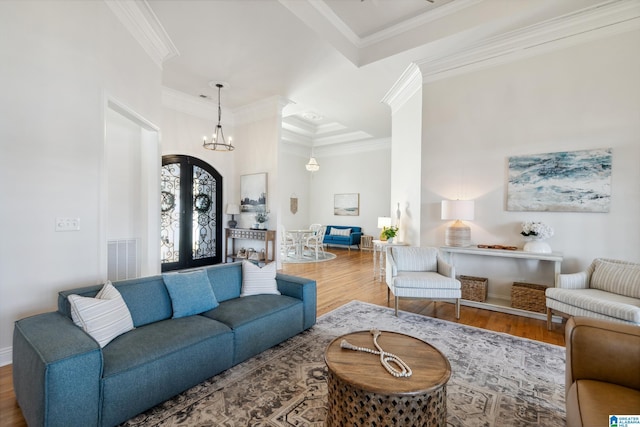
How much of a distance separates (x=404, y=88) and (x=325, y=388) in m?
5.18

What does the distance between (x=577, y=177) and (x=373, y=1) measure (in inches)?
135

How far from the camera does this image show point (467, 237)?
4.12m

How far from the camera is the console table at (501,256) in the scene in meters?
3.45

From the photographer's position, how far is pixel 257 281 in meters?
3.03

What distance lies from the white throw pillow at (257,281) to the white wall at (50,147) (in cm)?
148

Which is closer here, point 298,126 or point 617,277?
point 617,277

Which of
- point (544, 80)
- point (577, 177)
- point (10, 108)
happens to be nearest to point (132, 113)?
point (10, 108)

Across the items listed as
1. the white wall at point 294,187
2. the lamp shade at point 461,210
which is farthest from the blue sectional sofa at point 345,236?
the lamp shade at point 461,210

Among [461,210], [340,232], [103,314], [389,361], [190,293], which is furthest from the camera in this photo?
[340,232]

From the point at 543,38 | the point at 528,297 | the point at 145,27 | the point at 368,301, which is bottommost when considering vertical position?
the point at 368,301

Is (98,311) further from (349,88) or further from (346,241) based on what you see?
(346,241)

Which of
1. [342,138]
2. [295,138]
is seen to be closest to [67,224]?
[295,138]

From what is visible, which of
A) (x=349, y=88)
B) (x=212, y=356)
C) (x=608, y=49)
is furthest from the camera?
(x=349, y=88)

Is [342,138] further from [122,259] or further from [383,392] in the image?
[383,392]
